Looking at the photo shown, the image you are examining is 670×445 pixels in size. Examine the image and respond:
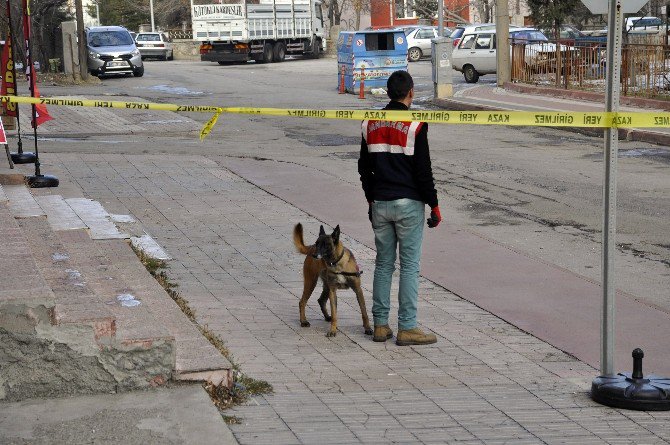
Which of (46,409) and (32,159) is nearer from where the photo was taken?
(46,409)

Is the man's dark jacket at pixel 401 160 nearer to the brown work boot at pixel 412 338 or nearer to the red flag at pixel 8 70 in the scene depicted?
the brown work boot at pixel 412 338

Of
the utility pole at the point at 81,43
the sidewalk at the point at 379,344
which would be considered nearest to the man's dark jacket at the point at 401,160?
the sidewalk at the point at 379,344

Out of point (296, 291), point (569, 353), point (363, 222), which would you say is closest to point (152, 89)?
point (363, 222)

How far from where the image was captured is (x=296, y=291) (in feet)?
29.0

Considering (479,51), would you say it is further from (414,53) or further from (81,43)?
(414,53)

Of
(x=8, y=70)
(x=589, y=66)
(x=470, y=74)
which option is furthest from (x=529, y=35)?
(x=8, y=70)

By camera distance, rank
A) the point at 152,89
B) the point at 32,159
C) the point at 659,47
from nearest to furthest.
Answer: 1. the point at 32,159
2. the point at 659,47
3. the point at 152,89

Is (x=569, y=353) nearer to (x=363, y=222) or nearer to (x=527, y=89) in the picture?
(x=363, y=222)

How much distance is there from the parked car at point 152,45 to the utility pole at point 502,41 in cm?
3354

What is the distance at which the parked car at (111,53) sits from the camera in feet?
129

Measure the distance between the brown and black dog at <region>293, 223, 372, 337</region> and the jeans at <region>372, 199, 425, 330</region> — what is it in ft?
0.49

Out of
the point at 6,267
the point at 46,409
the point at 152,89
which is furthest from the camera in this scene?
the point at 152,89

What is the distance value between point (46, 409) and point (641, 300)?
5004mm

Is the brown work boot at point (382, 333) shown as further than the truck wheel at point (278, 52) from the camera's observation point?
No
